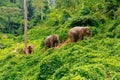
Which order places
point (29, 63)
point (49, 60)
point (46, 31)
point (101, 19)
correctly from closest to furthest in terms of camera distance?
1. point (49, 60)
2. point (29, 63)
3. point (101, 19)
4. point (46, 31)

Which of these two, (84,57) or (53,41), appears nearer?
(84,57)

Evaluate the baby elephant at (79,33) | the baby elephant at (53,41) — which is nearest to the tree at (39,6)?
the baby elephant at (53,41)

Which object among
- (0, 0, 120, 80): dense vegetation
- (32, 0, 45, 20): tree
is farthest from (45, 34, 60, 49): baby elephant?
(32, 0, 45, 20): tree

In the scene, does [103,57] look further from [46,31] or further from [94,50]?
[46,31]

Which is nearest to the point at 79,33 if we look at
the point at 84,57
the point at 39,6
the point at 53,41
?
the point at 53,41

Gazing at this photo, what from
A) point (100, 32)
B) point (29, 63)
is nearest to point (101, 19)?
point (100, 32)

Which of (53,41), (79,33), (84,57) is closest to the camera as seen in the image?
(84,57)

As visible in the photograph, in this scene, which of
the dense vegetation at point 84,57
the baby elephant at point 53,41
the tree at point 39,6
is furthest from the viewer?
the tree at point 39,6

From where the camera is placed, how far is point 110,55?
1781cm

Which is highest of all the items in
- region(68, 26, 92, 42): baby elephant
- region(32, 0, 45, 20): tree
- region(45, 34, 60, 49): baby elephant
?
region(68, 26, 92, 42): baby elephant

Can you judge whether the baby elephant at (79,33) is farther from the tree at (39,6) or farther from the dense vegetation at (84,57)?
the tree at (39,6)

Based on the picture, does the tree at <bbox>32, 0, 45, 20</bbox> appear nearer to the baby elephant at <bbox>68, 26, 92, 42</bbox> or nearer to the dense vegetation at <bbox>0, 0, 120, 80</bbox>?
the dense vegetation at <bbox>0, 0, 120, 80</bbox>

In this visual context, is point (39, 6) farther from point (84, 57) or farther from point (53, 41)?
point (84, 57)

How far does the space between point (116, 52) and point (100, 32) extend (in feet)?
23.2
